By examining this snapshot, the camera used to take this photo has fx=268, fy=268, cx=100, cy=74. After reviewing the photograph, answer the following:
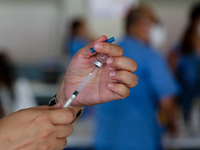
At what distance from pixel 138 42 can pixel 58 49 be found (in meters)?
4.88

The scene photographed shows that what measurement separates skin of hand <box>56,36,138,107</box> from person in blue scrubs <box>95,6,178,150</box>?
606 mm

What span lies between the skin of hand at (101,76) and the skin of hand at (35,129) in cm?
14

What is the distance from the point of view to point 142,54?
4.21 feet

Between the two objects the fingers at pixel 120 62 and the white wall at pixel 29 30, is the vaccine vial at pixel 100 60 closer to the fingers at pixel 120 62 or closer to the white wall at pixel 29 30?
the fingers at pixel 120 62

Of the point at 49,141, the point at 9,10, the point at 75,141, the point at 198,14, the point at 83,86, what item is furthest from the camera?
the point at 9,10

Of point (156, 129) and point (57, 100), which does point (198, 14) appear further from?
point (57, 100)

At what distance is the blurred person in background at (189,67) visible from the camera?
74.7 inches

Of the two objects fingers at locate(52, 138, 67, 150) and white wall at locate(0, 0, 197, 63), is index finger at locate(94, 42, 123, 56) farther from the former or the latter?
white wall at locate(0, 0, 197, 63)

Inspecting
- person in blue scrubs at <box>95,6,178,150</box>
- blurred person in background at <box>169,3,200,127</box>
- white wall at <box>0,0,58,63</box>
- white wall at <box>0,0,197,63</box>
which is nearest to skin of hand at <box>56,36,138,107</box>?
person in blue scrubs at <box>95,6,178,150</box>

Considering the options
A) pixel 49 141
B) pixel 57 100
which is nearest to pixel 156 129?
pixel 57 100

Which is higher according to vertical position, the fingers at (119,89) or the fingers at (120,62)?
the fingers at (120,62)

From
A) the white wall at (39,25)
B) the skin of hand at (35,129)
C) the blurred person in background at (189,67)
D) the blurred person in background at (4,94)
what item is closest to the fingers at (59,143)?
the skin of hand at (35,129)

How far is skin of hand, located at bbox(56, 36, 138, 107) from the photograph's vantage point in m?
0.60

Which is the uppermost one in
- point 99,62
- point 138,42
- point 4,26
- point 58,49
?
point 99,62
